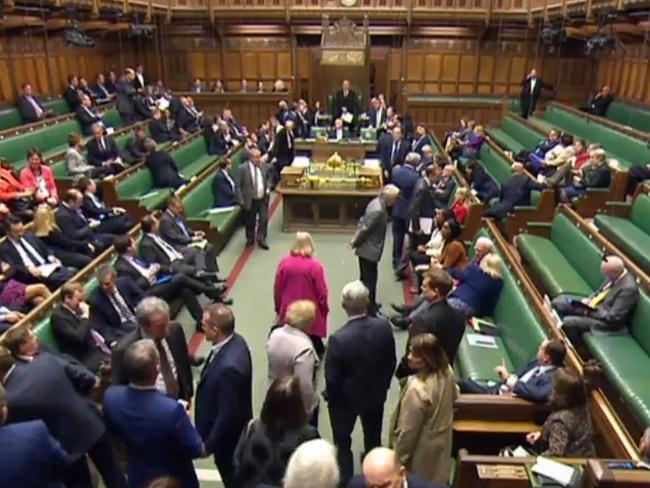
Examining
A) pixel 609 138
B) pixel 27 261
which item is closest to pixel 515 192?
pixel 609 138

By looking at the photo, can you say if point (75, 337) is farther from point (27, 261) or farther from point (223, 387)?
point (223, 387)

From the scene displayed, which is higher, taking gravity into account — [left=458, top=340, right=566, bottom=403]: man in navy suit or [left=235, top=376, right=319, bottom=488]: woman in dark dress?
[left=235, top=376, right=319, bottom=488]: woman in dark dress

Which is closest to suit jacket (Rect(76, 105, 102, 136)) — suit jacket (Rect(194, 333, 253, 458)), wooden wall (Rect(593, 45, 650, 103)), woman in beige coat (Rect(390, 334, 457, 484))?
suit jacket (Rect(194, 333, 253, 458))

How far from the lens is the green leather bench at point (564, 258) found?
17.2 ft

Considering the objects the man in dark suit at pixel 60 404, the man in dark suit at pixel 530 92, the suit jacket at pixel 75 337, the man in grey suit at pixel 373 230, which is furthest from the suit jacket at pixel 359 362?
the man in dark suit at pixel 530 92

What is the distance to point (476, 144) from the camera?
34.9 ft

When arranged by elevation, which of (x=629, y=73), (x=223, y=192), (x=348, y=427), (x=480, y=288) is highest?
(x=629, y=73)

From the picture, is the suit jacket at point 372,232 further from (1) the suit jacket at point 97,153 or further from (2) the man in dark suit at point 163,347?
(1) the suit jacket at point 97,153

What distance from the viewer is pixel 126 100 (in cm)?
1162

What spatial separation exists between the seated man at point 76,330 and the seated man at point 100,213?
8.79 feet

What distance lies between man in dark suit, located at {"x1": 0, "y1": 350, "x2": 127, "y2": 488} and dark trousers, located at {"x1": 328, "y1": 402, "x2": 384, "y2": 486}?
4.26 feet

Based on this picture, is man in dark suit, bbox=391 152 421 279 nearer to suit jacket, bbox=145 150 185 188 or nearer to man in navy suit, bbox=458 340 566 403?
suit jacket, bbox=145 150 185 188

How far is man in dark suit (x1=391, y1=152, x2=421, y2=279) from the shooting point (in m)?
7.04

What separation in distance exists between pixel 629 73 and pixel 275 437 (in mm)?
12665
